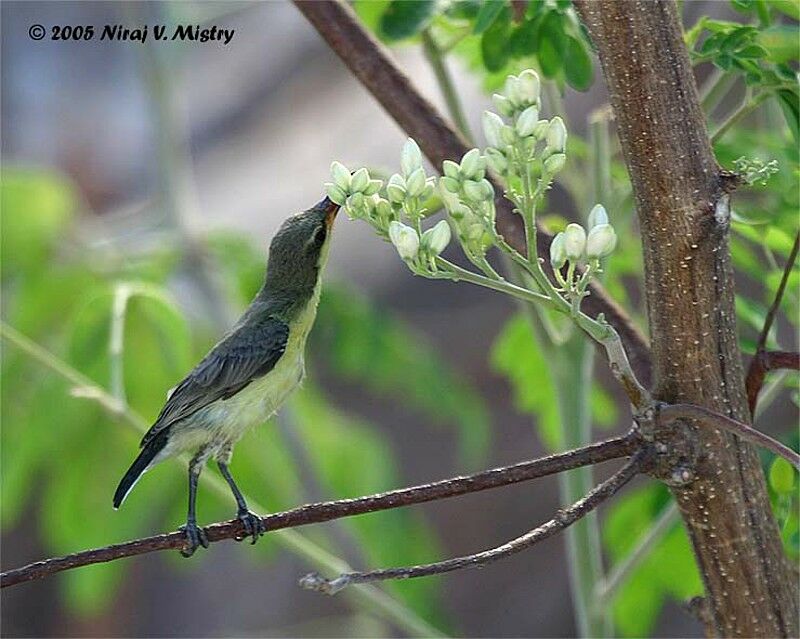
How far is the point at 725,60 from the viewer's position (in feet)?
3.13

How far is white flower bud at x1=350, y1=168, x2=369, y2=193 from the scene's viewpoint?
0.76m

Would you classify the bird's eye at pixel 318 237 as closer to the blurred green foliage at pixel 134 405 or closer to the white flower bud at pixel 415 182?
the blurred green foliage at pixel 134 405

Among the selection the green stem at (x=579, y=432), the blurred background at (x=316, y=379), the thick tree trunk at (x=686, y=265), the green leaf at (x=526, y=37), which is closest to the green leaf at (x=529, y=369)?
the blurred background at (x=316, y=379)

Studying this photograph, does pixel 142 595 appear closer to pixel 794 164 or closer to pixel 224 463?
pixel 224 463

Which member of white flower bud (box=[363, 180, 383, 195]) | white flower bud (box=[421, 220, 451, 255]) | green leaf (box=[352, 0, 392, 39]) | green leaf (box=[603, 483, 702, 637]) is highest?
green leaf (box=[352, 0, 392, 39])

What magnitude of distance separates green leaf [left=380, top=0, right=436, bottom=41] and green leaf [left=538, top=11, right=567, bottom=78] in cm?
13

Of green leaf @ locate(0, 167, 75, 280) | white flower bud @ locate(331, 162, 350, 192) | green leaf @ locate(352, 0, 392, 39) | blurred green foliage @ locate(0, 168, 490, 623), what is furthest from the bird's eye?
green leaf @ locate(0, 167, 75, 280)

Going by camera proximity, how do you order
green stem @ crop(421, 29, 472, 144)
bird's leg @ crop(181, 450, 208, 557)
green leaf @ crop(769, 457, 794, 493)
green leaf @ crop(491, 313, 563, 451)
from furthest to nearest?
green leaf @ crop(491, 313, 563, 451)
green stem @ crop(421, 29, 472, 144)
green leaf @ crop(769, 457, 794, 493)
bird's leg @ crop(181, 450, 208, 557)

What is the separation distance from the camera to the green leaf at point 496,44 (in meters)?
1.14

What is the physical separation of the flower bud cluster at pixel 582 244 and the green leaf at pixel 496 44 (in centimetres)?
43

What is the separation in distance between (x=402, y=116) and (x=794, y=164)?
1.23ft

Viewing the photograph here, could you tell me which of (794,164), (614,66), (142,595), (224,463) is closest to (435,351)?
(142,595)

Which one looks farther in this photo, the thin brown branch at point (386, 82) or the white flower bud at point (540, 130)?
the thin brown branch at point (386, 82)

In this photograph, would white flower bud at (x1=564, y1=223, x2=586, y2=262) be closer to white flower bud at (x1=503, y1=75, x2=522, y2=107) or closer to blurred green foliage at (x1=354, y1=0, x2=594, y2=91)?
white flower bud at (x1=503, y1=75, x2=522, y2=107)
